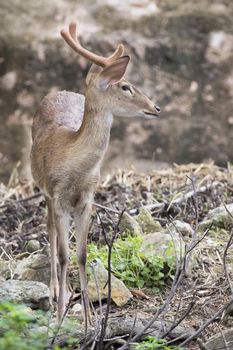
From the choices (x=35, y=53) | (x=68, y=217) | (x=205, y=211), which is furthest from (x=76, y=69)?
(x=68, y=217)

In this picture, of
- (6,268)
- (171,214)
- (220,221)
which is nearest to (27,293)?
(6,268)

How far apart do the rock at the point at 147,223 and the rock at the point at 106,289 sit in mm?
965

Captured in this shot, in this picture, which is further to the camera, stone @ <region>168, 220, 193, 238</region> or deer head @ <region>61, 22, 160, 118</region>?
→ stone @ <region>168, 220, 193, 238</region>

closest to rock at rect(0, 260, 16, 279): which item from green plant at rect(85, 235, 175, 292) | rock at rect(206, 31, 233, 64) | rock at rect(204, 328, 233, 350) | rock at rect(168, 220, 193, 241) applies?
green plant at rect(85, 235, 175, 292)

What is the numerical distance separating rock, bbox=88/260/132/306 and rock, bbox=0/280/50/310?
0.37m

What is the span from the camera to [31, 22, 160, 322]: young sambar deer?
16.9 ft

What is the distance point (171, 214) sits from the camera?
703 cm

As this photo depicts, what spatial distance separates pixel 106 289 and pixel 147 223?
1139 millimetres

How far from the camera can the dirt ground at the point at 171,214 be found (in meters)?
5.30

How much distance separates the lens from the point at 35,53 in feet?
37.4

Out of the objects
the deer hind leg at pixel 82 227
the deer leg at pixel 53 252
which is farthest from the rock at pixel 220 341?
the deer leg at pixel 53 252

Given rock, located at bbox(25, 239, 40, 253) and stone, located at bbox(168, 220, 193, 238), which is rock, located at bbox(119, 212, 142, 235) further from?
rock, located at bbox(25, 239, 40, 253)

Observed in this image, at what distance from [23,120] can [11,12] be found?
5.94ft

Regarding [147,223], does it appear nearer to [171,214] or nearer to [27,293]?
[171,214]
